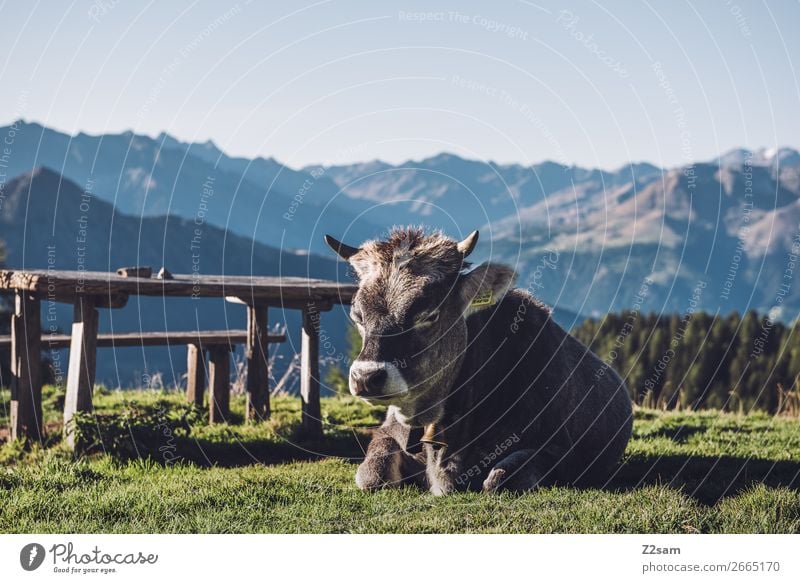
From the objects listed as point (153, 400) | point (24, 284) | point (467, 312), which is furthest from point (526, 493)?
point (153, 400)

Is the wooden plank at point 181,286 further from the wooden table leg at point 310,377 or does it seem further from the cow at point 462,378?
the cow at point 462,378

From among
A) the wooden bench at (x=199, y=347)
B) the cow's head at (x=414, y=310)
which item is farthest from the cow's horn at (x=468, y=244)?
the wooden bench at (x=199, y=347)

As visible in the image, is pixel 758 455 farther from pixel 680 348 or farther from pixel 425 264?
pixel 680 348

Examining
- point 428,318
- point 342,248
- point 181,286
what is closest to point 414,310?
point 428,318

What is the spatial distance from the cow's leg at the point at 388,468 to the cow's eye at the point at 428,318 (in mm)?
1291

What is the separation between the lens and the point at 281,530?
20.8ft

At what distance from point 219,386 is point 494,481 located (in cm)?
593

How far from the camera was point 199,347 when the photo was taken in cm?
1266

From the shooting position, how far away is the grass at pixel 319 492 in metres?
6.33

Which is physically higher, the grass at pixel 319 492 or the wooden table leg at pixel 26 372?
the wooden table leg at pixel 26 372

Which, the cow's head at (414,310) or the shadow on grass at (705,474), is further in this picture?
the shadow on grass at (705,474)

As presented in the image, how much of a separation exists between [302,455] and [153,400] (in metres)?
4.23

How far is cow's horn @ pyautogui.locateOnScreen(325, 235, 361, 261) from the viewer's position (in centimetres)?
734

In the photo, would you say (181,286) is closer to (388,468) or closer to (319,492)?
(319,492)
